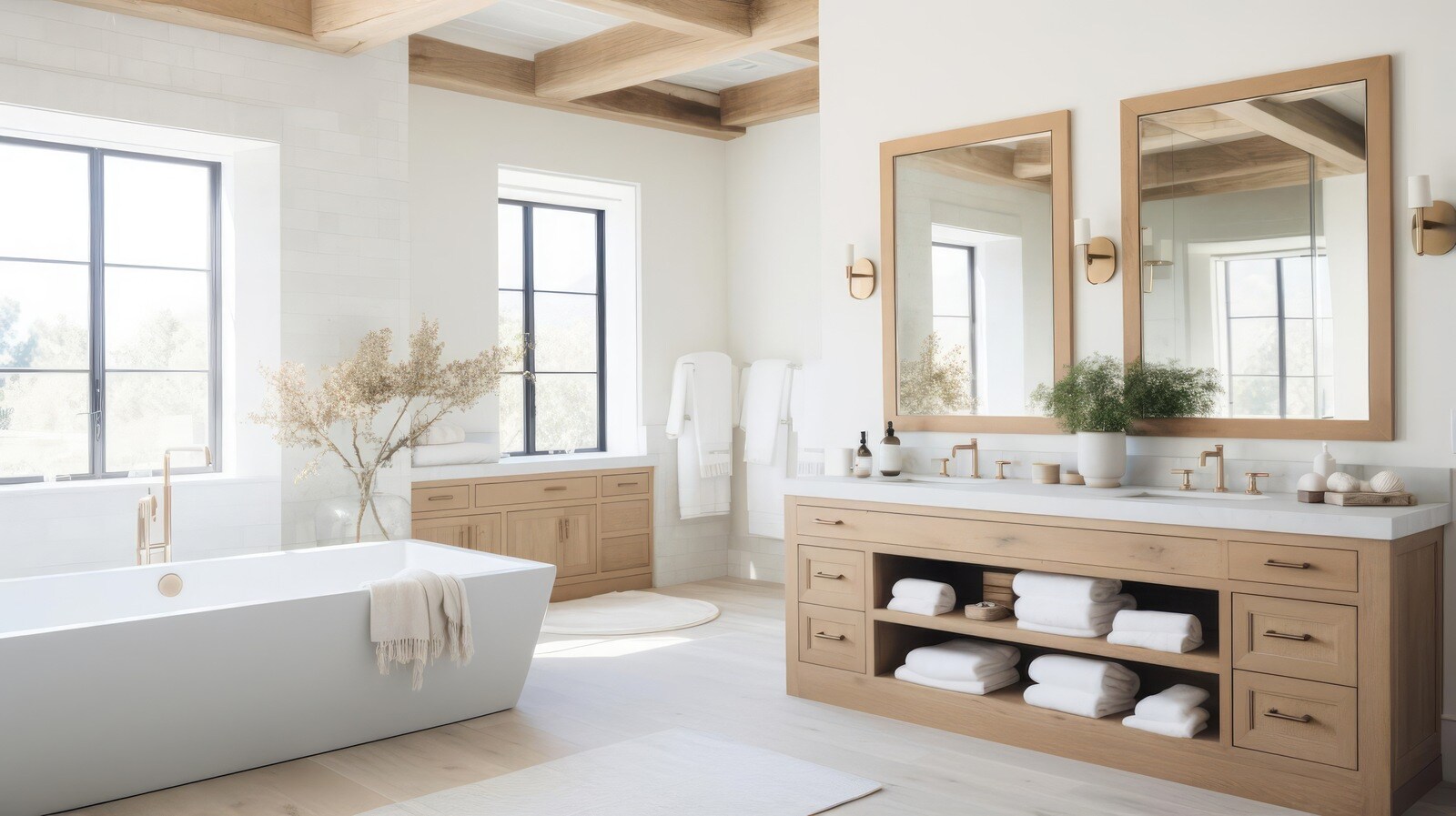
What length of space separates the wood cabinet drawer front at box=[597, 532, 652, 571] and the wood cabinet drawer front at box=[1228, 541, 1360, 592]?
13.8 feet

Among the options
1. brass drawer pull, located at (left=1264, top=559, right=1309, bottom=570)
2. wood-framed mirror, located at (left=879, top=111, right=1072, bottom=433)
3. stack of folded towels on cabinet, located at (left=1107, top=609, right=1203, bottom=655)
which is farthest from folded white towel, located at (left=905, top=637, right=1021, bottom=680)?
brass drawer pull, located at (left=1264, top=559, right=1309, bottom=570)

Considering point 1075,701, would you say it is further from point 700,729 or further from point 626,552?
point 626,552

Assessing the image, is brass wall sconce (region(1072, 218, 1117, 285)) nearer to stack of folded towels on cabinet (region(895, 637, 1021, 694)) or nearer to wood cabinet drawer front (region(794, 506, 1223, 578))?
wood cabinet drawer front (region(794, 506, 1223, 578))

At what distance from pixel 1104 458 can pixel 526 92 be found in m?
4.03

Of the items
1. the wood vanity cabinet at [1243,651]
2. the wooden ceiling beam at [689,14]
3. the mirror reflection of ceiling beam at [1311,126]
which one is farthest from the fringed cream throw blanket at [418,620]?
the mirror reflection of ceiling beam at [1311,126]

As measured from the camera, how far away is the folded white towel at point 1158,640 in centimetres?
343

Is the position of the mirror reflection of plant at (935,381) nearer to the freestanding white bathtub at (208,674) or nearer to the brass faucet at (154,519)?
the freestanding white bathtub at (208,674)

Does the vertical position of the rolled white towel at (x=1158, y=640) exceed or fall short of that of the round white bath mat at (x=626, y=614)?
it exceeds it

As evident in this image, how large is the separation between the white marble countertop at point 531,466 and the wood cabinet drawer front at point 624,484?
7cm

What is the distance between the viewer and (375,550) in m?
4.81

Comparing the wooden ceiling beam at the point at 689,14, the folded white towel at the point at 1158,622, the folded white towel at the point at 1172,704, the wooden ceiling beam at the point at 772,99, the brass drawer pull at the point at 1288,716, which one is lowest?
the folded white towel at the point at 1172,704

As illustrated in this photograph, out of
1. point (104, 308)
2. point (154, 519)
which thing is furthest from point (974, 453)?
point (104, 308)

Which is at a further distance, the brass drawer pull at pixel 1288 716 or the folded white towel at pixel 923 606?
the folded white towel at pixel 923 606

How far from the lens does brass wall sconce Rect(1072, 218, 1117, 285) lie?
158 inches
